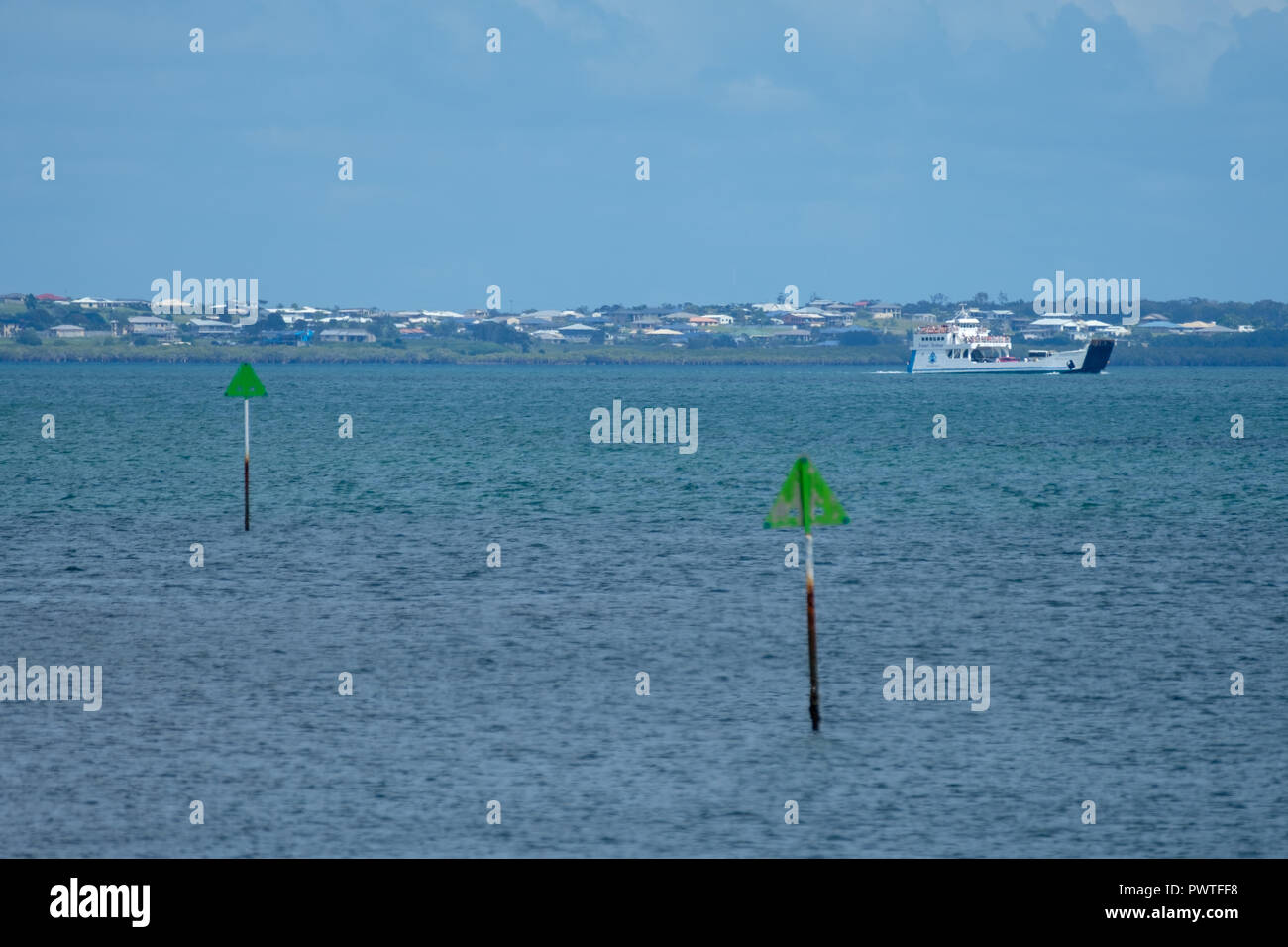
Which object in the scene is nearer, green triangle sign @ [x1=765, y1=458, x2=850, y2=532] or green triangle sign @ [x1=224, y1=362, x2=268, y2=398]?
green triangle sign @ [x1=765, y1=458, x2=850, y2=532]

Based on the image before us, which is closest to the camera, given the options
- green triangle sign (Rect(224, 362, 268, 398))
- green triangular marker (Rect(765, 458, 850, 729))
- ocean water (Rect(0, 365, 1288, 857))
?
ocean water (Rect(0, 365, 1288, 857))

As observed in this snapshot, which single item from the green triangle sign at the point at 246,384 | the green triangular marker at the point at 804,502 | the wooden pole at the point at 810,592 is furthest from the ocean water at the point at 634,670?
the green triangle sign at the point at 246,384

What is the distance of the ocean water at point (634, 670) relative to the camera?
1717cm

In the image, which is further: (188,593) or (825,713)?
(188,593)

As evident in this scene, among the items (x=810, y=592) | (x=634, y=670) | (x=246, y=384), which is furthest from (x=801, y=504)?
(x=246, y=384)

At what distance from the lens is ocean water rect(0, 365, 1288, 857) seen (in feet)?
56.3

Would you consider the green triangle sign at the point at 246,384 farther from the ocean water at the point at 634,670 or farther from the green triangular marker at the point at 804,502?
the green triangular marker at the point at 804,502

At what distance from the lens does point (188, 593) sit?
33281mm

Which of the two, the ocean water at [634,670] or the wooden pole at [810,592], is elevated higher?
the wooden pole at [810,592]

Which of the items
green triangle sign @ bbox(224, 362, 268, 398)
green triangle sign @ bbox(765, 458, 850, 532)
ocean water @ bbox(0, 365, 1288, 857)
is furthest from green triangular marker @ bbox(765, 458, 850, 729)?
green triangle sign @ bbox(224, 362, 268, 398)

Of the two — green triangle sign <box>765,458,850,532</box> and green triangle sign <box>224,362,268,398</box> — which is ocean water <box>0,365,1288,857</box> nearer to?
green triangle sign <box>765,458,850,532</box>

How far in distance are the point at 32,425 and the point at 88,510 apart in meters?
61.4
